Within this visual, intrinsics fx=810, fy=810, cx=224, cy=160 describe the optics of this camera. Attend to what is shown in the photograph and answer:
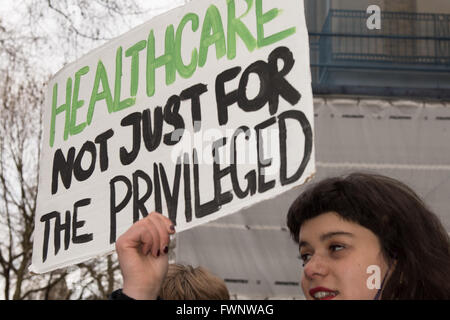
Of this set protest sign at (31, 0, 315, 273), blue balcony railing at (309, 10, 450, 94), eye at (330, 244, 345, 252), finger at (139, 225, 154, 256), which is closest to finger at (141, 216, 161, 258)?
finger at (139, 225, 154, 256)

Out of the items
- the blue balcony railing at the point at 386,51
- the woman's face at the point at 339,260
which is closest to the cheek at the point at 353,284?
the woman's face at the point at 339,260

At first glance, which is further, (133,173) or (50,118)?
(50,118)

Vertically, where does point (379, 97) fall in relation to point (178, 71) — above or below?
above

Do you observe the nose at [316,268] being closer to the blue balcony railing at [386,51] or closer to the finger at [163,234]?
the finger at [163,234]

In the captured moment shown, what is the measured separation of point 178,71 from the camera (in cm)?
215

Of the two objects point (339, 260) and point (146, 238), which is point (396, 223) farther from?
point (146, 238)

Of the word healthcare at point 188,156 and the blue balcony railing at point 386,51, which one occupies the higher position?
the blue balcony railing at point 386,51

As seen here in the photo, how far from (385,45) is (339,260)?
4.22 metres

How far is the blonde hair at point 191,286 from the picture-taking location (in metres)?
2.61

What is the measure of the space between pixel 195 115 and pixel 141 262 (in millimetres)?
537
